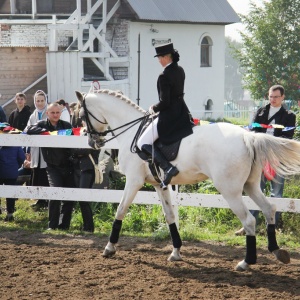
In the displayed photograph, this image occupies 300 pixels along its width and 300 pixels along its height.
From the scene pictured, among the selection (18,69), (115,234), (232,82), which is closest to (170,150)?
(115,234)

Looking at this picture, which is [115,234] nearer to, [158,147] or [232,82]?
[158,147]

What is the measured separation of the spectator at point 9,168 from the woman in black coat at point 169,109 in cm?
424

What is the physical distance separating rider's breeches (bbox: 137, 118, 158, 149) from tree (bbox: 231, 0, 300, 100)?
98.9ft

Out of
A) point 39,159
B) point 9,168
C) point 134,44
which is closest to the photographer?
point 39,159

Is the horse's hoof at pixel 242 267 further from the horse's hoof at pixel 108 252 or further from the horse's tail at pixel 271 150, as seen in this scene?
the horse's hoof at pixel 108 252

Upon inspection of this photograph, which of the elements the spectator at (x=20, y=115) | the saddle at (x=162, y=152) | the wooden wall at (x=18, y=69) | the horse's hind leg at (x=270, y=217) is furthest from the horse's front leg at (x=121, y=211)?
the wooden wall at (x=18, y=69)

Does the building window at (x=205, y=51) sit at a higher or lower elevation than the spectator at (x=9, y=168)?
higher

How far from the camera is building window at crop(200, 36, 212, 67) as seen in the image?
37.9 metres

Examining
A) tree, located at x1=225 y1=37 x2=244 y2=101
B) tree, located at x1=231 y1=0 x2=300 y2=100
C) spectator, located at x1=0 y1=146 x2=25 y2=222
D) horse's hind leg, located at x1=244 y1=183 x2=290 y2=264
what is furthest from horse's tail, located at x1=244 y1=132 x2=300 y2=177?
tree, located at x1=225 y1=37 x2=244 y2=101

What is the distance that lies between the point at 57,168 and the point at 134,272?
130 inches

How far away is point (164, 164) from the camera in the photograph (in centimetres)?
914

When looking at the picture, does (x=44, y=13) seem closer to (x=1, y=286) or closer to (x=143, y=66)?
(x=143, y=66)

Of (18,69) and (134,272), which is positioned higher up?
(18,69)

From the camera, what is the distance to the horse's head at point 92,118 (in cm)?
1005
